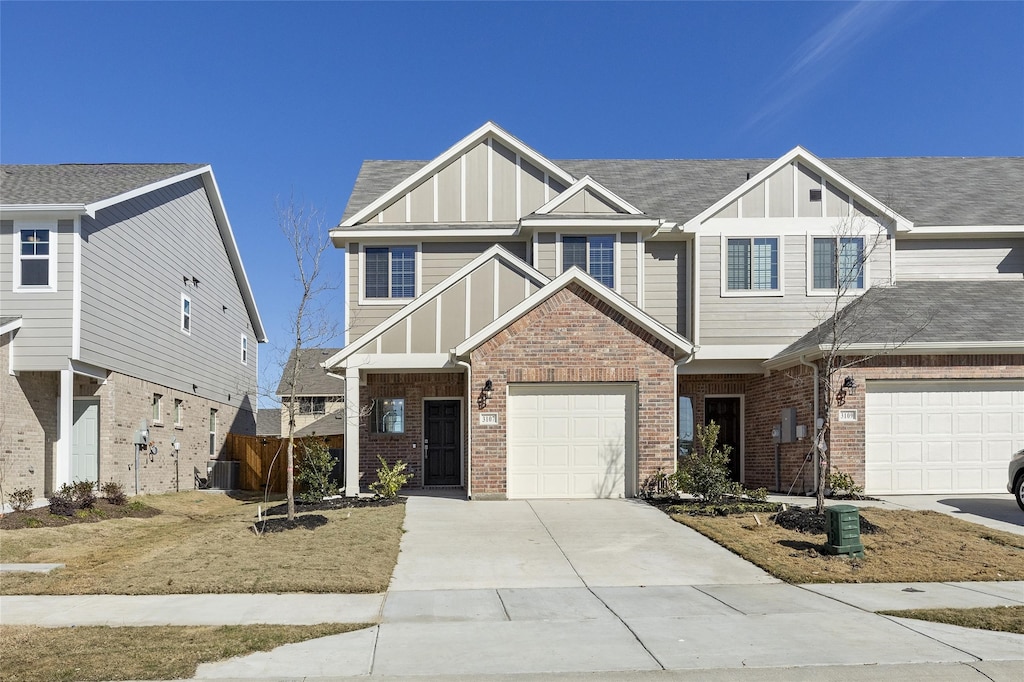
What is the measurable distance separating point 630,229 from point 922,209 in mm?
7990

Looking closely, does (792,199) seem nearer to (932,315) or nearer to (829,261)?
(829,261)

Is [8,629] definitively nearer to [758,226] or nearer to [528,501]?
[528,501]

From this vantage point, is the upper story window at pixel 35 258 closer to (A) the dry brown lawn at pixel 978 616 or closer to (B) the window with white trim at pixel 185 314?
(B) the window with white trim at pixel 185 314

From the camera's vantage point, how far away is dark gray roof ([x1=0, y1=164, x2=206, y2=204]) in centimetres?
1738

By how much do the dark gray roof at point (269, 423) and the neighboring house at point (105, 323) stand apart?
73.3ft

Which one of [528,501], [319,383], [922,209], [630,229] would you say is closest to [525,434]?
[528,501]

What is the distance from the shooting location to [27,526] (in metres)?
13.9

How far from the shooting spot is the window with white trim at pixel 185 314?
2395 cm

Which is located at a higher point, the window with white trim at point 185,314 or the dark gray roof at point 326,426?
the window with white trim at point 185,314

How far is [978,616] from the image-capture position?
853cm

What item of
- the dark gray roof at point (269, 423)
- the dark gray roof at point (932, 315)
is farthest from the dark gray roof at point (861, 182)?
the dark gray roof at point (269, 423)

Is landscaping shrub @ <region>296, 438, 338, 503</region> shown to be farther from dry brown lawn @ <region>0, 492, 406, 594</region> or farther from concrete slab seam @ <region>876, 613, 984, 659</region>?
concrete slab seam @ <region>876, 613, 984, 659</region>

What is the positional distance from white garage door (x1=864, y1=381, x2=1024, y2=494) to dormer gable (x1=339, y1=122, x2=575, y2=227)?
952 centimetres

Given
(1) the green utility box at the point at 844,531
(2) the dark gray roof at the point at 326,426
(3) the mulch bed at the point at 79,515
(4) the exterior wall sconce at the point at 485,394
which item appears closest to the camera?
(1) the green utility box at the point at 844,531
